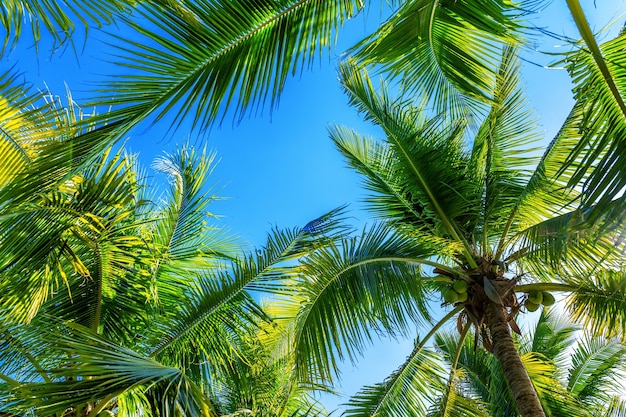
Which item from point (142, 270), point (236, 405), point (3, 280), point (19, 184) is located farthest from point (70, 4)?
point (236, 405)

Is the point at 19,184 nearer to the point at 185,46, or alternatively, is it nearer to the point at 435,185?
the point at 185,46

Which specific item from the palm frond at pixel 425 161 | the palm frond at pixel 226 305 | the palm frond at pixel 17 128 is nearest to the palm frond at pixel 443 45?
the palm frond at pixel 425 161

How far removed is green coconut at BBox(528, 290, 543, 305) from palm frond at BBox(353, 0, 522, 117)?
6.56ft

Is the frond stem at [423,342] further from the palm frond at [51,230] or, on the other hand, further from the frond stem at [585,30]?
the frond stem at [585,30]

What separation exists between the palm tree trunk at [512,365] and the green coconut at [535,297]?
1.33ft

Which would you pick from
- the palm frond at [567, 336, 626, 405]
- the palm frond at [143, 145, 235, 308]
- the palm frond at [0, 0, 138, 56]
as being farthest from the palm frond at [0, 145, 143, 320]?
the palm frond at [567, 336, 626, 405]

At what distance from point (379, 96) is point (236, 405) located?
13.0ft

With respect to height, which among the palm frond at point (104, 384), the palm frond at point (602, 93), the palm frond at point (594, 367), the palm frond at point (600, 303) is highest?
the palm frond at point (602, 93)

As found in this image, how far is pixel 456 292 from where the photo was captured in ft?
18.4

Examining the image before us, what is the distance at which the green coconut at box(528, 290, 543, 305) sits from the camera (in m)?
5.64

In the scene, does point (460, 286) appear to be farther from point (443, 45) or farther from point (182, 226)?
point (182, 226)

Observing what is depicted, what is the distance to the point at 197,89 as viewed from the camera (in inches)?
110

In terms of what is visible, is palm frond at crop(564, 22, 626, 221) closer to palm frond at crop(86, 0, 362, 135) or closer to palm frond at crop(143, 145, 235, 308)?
palm frond at crop(86, 0, 362, 135)

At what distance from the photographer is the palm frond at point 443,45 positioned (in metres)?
3.04
